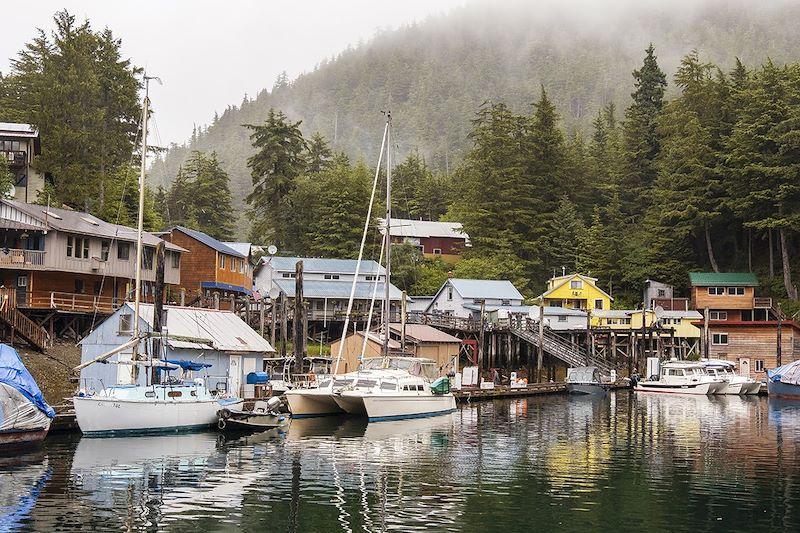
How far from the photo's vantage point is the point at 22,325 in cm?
5238

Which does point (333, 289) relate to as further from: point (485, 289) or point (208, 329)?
point (208, 329)

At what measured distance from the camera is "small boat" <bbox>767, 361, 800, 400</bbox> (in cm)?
7175

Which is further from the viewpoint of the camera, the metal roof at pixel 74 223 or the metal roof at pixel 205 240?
the metal roof at pixel 205 240

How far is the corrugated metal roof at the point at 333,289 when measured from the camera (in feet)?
284

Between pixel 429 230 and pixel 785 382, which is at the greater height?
pixel 429 230

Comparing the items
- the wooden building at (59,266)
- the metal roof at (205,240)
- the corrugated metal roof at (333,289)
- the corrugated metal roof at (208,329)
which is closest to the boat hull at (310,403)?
the corrugated metal roof at (208,329)

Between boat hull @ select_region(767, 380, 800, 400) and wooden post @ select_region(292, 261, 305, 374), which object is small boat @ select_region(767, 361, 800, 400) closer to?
boat hull @ select_region(767, 380, 800, 400)

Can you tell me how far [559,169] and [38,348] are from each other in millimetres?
78550

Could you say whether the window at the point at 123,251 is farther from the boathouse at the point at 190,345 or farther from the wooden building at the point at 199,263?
the boathouse at the point at 190,345

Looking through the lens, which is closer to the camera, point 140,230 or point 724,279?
point 140,230

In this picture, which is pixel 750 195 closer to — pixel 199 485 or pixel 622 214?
pixel 622 214

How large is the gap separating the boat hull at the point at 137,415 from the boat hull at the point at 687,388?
46.6 m

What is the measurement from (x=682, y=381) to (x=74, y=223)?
5016 centimetres

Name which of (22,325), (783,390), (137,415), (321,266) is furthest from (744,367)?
(137,415)
